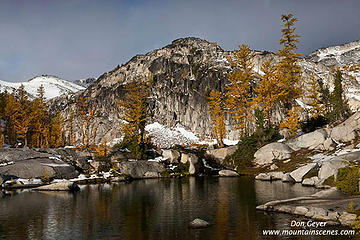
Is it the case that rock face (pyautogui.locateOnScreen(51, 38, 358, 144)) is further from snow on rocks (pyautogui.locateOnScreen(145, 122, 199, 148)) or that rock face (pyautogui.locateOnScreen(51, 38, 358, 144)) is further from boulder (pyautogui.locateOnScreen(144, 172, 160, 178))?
boulder (pyautogui.locateOnScreen(144, 172, 160, 178))

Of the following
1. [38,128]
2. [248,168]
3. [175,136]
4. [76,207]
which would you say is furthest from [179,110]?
[76,207]

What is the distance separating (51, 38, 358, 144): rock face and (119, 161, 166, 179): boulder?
53592 millimetres

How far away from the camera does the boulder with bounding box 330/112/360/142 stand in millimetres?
47000

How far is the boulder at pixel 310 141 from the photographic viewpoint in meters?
49.8

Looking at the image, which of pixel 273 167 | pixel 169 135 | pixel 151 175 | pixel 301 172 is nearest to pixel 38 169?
pixel 151 175

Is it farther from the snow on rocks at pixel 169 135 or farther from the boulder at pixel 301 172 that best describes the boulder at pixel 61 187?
the snow on rocks at pixel 169 135

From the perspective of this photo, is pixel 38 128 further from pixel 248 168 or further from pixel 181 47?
pixel 181 47

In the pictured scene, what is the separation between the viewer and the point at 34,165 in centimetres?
4569

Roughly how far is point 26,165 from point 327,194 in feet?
143

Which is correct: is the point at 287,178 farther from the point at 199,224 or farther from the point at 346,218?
the point at 199,224

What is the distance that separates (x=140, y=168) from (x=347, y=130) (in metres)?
38.6

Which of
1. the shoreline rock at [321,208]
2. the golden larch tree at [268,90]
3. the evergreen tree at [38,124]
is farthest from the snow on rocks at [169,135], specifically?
the shoreline rock at [321,208]

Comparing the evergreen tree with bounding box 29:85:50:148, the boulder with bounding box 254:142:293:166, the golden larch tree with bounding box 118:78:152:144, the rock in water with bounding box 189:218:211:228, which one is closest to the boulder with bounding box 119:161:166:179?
the golden larch tree with bounding box 118:78:152:144

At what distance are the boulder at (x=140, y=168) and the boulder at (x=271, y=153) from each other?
19.7 metres
